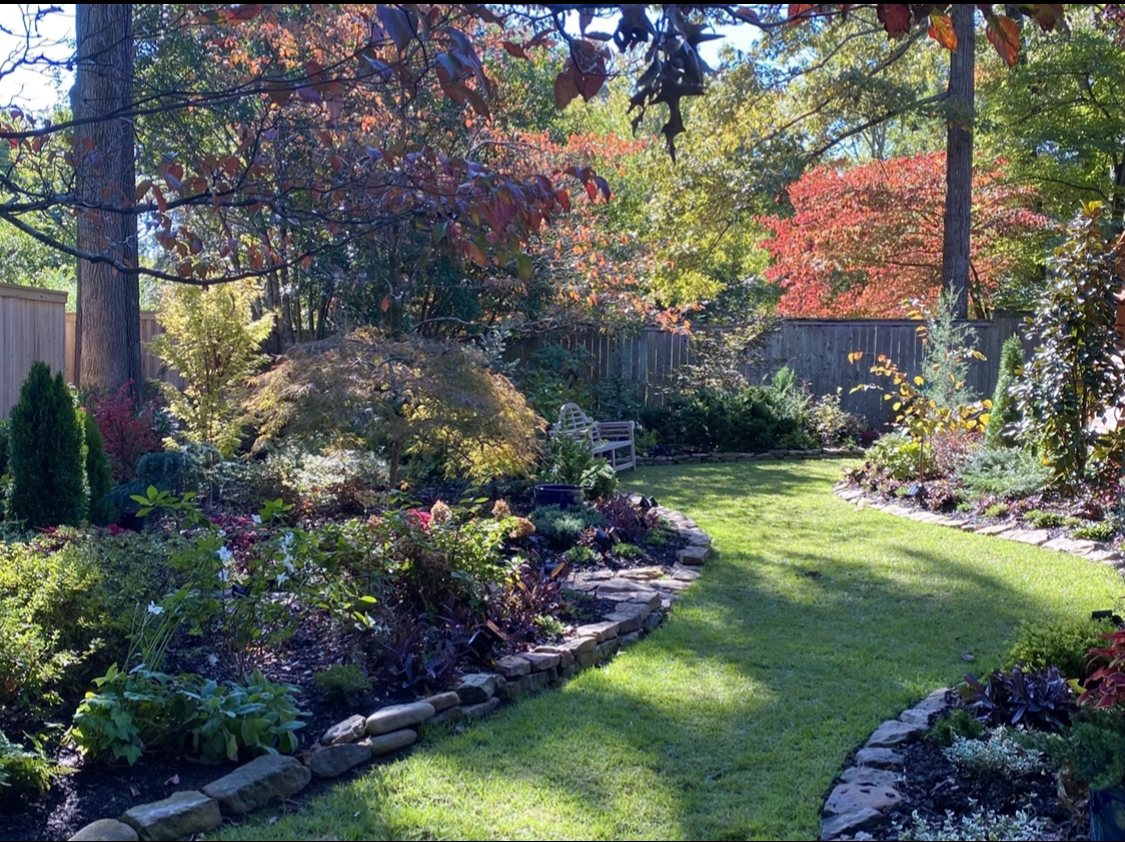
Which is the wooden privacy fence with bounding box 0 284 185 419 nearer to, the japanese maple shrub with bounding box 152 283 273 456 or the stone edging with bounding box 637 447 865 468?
the japanese maple shrub with bounding box 152 283 273 456

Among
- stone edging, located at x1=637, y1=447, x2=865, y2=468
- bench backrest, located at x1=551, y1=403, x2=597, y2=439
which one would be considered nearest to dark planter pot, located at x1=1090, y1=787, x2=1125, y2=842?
bench backrest, located at x1=551, y1=403, x2=597, y2=439

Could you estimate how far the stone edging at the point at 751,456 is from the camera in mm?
12373

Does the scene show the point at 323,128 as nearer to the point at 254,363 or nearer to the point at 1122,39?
the point at 1122,39

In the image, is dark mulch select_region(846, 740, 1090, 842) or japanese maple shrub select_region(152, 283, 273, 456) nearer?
dark mulch select_region(846, 740, 1090, 842)

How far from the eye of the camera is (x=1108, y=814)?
263cm

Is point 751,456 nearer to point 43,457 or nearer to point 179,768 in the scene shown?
point 43,457

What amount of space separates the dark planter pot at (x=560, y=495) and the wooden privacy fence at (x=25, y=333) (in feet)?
15.0

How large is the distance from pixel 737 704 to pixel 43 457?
4.85m

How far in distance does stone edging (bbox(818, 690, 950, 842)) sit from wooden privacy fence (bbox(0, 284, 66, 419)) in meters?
7.75

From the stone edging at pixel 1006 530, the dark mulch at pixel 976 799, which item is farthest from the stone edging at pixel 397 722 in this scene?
the stone edging at pixel 1006 530

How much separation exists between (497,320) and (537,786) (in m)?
10.1

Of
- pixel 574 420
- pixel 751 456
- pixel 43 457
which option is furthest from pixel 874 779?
pixel 751 456

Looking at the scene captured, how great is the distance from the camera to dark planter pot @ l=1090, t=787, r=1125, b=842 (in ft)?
8.54

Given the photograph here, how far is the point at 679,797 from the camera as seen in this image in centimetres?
328
